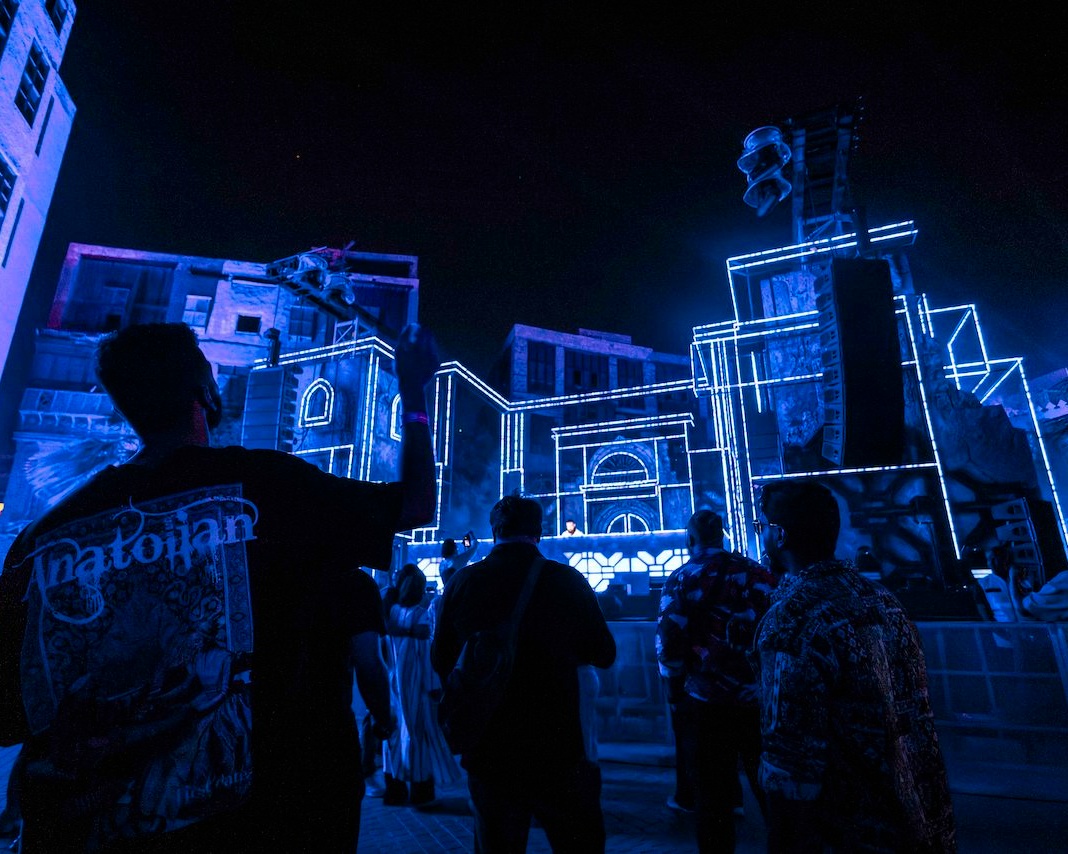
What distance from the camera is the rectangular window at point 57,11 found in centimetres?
2358

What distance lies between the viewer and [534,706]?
9.02ft

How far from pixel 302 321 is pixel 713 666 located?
3000cm

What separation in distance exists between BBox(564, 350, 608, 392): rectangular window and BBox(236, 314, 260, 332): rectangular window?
18.3m

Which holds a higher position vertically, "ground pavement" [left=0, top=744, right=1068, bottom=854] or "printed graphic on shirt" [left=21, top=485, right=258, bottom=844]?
"printed graphic on shirt" [left=21, top=485, right=258, bottom=844]

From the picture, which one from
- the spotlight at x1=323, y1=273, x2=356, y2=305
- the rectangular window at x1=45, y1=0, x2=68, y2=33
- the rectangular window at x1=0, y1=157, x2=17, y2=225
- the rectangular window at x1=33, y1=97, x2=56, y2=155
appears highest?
the rectangular window at x1=45, y1=0, x2=68, y2=33

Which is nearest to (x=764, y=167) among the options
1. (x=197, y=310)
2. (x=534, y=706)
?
(x=534, y=706)

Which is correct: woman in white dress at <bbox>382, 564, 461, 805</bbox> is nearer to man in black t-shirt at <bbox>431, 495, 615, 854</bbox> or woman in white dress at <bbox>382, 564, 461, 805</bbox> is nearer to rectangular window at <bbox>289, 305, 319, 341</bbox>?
man in black t-shirt at <bbox>431, 495, 615, 854</bbox>

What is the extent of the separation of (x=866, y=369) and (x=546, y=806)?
9110 millimetres

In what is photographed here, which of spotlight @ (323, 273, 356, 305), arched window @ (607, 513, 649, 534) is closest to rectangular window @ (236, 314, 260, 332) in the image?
spotlight @ (323, 273, 356, 305)

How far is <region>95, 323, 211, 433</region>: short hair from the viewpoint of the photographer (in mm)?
1646

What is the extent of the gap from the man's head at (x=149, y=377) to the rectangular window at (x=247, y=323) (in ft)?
99.8

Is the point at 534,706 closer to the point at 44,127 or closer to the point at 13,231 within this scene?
the point at 13,231

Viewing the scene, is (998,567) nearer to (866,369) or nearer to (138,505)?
(866,369)

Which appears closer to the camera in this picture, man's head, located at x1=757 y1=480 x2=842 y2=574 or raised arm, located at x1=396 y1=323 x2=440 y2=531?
raised arm, located at x1=396 y1=323 x2=440 y2=531
